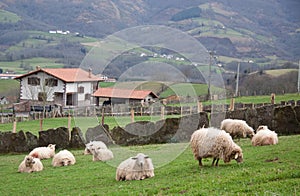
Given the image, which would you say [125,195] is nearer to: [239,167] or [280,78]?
[239,167]

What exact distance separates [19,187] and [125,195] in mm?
6276

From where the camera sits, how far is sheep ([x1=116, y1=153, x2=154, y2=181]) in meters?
15.1

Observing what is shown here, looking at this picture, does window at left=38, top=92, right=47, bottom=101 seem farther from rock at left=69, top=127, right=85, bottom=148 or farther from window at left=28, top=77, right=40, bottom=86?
rock at left=69, top=127, right=85, bottom=148

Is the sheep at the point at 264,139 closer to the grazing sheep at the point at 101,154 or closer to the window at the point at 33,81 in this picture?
the grazing sheep at the point at 101,154

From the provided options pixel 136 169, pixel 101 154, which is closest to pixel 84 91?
pixel 101 154

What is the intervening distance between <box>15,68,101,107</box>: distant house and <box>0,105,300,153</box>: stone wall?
110ft

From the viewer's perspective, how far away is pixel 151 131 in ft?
93.9

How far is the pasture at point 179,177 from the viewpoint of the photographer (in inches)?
431

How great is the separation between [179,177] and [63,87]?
174ft

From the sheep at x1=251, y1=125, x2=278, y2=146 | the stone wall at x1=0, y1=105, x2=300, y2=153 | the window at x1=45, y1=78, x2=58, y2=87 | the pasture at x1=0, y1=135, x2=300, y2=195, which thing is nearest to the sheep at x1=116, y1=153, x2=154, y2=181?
the pasture at x1=0, y1=135, x2=300, y2=195

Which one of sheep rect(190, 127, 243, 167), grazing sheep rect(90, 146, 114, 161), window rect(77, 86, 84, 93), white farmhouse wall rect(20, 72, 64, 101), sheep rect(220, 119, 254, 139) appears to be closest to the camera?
sheep rect(190, 127, 243, 167)

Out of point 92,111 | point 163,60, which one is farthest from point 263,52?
point 163,60

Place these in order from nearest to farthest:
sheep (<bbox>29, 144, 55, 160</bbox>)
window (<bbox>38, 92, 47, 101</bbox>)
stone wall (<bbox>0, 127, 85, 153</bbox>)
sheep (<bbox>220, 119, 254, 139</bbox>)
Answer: sheep (<bbox>220, 119, 254, 139</bbox>)
sheep (<bbox>29, 144, 55, 160</bbox>)
stone wall (<bbox>0, 127, 85, 153</bbox>)
window (<bbox>38, 92, 47, 101</bbox>)

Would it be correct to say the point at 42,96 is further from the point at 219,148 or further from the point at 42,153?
the point at 219,148
